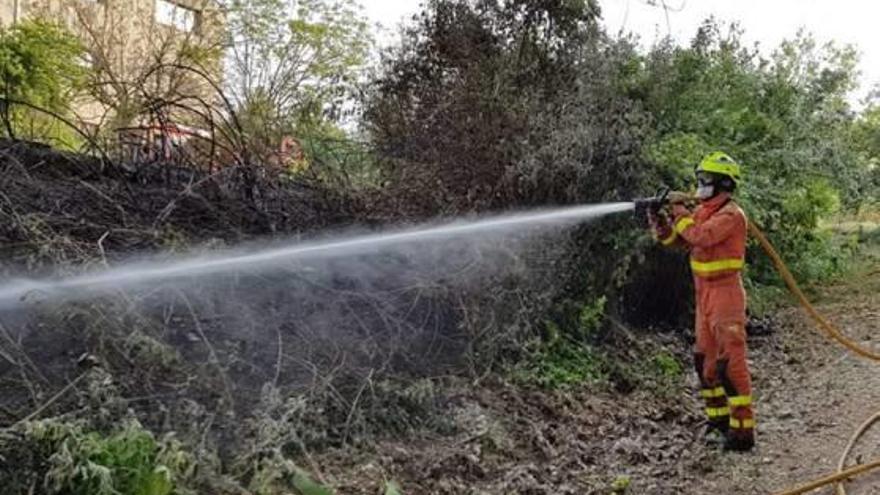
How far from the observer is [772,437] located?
471 cm

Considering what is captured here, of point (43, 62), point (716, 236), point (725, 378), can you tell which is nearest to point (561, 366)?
point (725, 378)

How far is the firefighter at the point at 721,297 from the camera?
4.47m

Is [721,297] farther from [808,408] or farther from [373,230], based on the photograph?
[373,230]

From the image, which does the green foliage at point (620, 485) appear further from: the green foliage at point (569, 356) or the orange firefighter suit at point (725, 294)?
the green foliage at point (569, 356)

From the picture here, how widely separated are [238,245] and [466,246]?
1637 millimetres

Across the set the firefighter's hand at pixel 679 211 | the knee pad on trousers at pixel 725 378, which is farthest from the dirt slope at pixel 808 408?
the firefighter's hand at pixel 679 211

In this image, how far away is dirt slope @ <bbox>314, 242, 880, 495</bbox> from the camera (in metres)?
3.80

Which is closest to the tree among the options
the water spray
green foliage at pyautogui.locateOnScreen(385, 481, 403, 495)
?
the water spray

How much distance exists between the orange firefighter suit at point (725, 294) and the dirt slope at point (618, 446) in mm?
332

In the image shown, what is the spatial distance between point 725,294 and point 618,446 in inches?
43.9

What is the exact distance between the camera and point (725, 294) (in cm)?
451

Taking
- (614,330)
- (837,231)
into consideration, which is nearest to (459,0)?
(614,330)

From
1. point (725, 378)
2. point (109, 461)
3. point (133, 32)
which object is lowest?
point (725, 378)

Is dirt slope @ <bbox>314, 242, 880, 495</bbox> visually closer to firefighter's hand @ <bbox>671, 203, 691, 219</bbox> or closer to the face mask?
firefighter's hand @ <bbox>671, 203, 691, 219</bbox>
